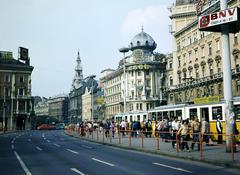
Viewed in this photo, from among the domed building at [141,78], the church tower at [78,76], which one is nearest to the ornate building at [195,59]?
the domed building at [141,78]

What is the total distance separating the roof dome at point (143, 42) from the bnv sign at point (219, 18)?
90.1 meters

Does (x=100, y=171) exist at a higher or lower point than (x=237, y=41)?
lower

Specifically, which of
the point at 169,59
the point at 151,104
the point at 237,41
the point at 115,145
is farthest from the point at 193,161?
the point at 151,104

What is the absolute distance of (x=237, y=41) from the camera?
54125 mm

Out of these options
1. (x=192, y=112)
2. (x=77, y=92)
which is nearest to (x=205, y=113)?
(x=192, y=112)

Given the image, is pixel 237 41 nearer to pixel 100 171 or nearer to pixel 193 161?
pixel 193 161

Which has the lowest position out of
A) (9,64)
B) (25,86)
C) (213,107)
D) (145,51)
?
(213,107)

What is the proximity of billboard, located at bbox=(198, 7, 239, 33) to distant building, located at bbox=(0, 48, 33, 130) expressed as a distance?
256ft

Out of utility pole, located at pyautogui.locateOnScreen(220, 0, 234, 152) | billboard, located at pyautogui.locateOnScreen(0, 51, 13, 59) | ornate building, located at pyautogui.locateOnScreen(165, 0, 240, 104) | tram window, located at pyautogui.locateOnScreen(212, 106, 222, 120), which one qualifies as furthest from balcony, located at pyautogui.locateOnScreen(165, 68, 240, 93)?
billboard, located at pyautogui.locateOnScreen(0, 51, 13, 59)

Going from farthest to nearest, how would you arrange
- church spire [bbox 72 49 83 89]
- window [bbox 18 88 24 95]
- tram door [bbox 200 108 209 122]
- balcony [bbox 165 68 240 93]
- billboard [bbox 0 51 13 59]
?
church spire [bbox 72 49 83 89]
billboard [bbox 0 51 13 59]
window [bbox 18 88 24 95]
balcony [bbox 165 68 240 93]
tram door [bbox 200 108 209 122]

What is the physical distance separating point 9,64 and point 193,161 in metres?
84.6

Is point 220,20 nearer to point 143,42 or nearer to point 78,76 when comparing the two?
point 143,42

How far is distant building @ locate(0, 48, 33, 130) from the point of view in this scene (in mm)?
88938

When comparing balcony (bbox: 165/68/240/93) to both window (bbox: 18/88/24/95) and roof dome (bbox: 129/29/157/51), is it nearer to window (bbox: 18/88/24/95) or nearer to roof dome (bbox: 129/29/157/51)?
roof dome (bbox: 129/29/157/51)
